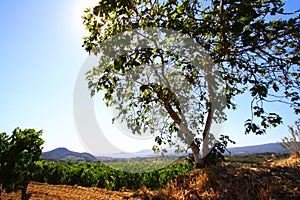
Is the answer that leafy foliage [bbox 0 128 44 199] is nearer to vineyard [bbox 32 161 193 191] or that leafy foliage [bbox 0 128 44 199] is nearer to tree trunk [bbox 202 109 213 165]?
tree trunk [bbox 202 109 213 165]

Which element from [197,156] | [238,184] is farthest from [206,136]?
[238,184]

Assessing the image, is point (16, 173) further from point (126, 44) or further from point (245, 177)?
point (245, 177)

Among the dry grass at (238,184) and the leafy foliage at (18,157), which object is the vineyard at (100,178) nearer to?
the dry grass at (238,184)

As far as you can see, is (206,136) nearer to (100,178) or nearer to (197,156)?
(197,156)

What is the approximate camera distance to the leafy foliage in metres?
5.71

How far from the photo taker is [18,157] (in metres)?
5.90

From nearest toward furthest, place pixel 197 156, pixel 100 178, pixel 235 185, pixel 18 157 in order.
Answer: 1. pixel 18 157
2. pixel 235 185
3. pixel 197 156
4. pixel 100 178

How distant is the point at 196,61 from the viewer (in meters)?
7.83

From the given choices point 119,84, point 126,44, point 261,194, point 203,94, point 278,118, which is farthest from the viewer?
point 203,94

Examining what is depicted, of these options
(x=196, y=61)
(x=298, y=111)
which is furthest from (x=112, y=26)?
(x=298, y=111)

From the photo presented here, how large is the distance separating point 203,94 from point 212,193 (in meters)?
3.83

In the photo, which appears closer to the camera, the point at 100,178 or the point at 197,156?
the point at 197,156

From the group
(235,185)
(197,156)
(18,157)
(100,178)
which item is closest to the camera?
(18,157)

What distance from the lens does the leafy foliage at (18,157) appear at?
5715 mm
